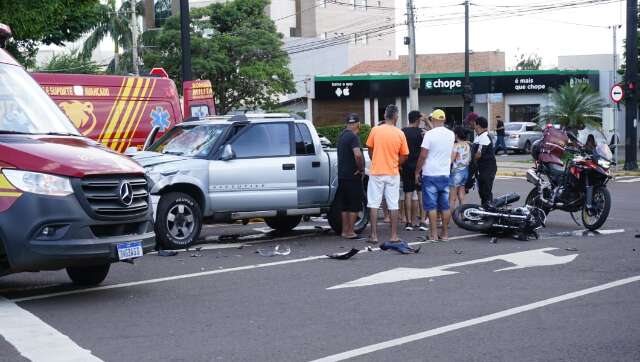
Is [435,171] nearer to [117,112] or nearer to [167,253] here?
[167,253]

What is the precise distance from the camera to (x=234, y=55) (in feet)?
152

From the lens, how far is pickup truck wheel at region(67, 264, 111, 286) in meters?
9.70

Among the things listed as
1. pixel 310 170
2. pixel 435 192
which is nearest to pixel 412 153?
pixel 435 192

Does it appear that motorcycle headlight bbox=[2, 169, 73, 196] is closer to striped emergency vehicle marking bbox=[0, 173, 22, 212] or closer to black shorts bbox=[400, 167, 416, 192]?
striped emergency vehicle marking bbox=[0, 173, 22, 212]

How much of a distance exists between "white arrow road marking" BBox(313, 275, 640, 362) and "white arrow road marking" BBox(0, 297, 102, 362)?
5.86ft

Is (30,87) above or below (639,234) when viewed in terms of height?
above

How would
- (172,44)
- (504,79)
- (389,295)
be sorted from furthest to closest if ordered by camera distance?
1. (504,79)
2. (172,44)
3. (389,295)

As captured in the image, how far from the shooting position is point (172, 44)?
153 ft

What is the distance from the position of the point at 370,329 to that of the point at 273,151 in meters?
6.50

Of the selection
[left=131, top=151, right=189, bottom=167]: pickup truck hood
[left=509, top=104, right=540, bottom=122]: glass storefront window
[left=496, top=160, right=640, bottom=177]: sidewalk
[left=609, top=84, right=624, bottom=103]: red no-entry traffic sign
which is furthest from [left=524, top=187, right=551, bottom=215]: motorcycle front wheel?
[left=509, top=104, right=540, bottom=122]: glass storefront window

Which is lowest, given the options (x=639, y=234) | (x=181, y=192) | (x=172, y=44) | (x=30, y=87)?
(x=639, y=234)

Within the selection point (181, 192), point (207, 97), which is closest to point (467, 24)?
point (207, 97)

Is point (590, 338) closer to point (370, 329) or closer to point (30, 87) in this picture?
point (370, 329)

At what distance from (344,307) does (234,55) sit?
38.9 metres
